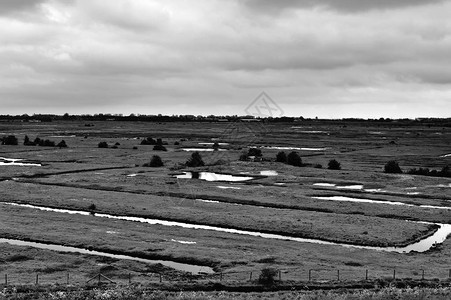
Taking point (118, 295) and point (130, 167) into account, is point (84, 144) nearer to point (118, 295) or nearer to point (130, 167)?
point (130, 167)

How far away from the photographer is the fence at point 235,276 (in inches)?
1219

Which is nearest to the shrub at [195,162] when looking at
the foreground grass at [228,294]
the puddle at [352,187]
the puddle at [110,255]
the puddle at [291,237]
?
the puddle at [352,187]

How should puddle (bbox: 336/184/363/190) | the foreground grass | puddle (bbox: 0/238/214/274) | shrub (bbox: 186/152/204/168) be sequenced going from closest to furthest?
the foreground grass < puddle (bbox: 0/238/214/274) < puddle (bbox: 336/184/363/190) < shrub (bbox: 186/152/204/168)

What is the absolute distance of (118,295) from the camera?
90.4ft

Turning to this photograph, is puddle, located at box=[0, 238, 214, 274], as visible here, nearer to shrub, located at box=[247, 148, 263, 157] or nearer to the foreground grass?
the foreground grass

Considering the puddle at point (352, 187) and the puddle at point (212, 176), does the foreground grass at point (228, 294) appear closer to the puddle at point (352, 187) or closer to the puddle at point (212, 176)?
the puddle at point (352, 187)

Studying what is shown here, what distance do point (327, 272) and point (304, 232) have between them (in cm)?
1218

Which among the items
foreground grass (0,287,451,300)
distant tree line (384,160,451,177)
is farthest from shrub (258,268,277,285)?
distant tree line (384,160,451,177)

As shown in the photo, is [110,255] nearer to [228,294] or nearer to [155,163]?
[228,294]

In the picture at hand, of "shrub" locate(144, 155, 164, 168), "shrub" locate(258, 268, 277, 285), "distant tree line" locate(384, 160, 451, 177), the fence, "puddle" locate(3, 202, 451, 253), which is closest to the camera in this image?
"shrub" locate(258, 268, 277, 285)

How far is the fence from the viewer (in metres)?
31.0

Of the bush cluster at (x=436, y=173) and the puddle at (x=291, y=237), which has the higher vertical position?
the bush cluster at (x=436, y=173)

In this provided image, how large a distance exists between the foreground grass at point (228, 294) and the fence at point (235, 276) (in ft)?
6.16

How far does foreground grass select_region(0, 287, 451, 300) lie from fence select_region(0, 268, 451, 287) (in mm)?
1878
